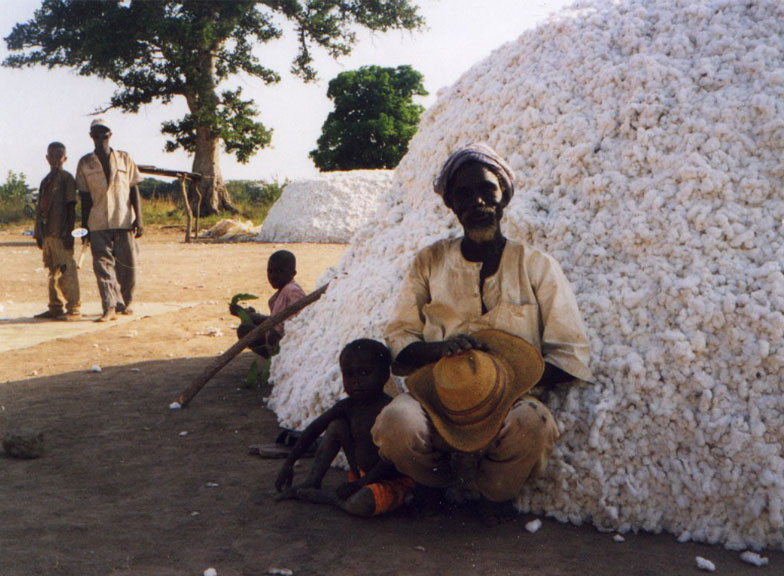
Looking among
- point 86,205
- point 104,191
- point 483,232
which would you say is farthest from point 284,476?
point 86,205

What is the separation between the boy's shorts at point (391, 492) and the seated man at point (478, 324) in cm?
12

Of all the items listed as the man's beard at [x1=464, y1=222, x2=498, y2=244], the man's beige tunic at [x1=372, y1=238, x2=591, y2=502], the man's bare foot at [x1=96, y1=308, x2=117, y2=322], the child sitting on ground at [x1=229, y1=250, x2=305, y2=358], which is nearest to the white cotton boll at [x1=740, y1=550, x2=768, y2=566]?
the man's beige tunic at [x1=372, y1=238, x2=591, y2=502]

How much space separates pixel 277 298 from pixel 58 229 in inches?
147

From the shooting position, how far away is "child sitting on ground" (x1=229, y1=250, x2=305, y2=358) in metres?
4.24

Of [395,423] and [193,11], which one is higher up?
[193,11]

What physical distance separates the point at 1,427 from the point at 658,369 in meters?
3.23

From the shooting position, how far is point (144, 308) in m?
7.39

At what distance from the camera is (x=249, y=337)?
4.01 m

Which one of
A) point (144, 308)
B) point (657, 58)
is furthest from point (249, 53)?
point (657, 58)

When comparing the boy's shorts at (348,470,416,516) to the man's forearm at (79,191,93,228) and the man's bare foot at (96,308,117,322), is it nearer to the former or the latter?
the man's bare foot at (96,308,117,322)

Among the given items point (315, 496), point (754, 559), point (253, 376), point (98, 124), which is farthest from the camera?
point (98, 124)

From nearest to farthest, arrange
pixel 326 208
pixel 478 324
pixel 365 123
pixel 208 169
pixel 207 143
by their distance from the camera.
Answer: pixel 478 324
pixel 326 208
pixel 207 143
pixel 208 169
pixel 365 123

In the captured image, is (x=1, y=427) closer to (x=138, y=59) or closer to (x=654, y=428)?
(x=654, y=428)

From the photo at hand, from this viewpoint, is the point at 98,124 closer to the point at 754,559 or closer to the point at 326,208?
the point at 754,559
